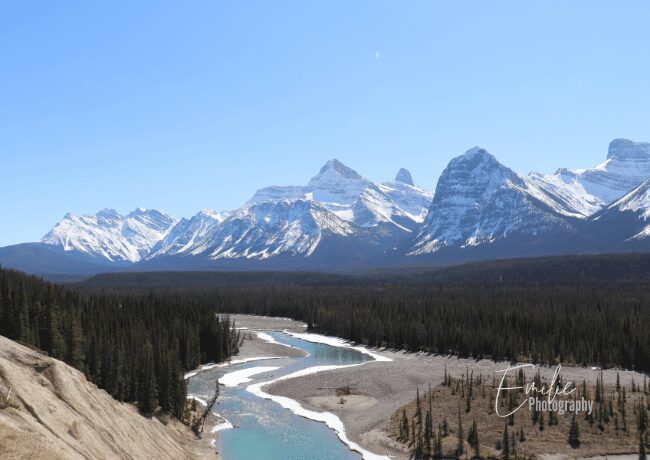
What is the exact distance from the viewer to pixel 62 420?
41781mm

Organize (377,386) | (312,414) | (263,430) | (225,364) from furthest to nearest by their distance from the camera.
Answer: (225,364), (377,386), (312,414), (263,430)

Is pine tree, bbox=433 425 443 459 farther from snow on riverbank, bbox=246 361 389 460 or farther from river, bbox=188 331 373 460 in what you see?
river, bbox=188 331 373 460

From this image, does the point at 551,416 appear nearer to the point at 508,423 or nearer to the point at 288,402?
the point at 508,423

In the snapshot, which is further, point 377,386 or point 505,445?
point 377,386

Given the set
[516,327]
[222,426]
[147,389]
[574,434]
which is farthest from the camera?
[516,327]

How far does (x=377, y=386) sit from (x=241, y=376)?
26596 millimetres

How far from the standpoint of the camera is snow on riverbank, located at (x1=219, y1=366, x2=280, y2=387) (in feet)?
337

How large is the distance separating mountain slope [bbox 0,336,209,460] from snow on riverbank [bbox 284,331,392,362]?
7659cm

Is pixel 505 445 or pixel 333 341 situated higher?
pixel 505 445

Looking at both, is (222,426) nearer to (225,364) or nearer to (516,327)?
(225,364)

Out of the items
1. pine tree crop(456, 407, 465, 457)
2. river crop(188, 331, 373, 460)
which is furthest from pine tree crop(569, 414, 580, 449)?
river crop(188, 331, 373, 460)

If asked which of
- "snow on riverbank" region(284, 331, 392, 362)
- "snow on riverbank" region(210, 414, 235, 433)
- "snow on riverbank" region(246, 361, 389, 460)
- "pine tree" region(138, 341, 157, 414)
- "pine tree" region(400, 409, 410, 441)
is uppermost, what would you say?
"pine tree" region(138, 341, 157, 414)

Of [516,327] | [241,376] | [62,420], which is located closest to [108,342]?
[62,420]

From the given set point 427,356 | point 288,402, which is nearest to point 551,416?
point 288,402
